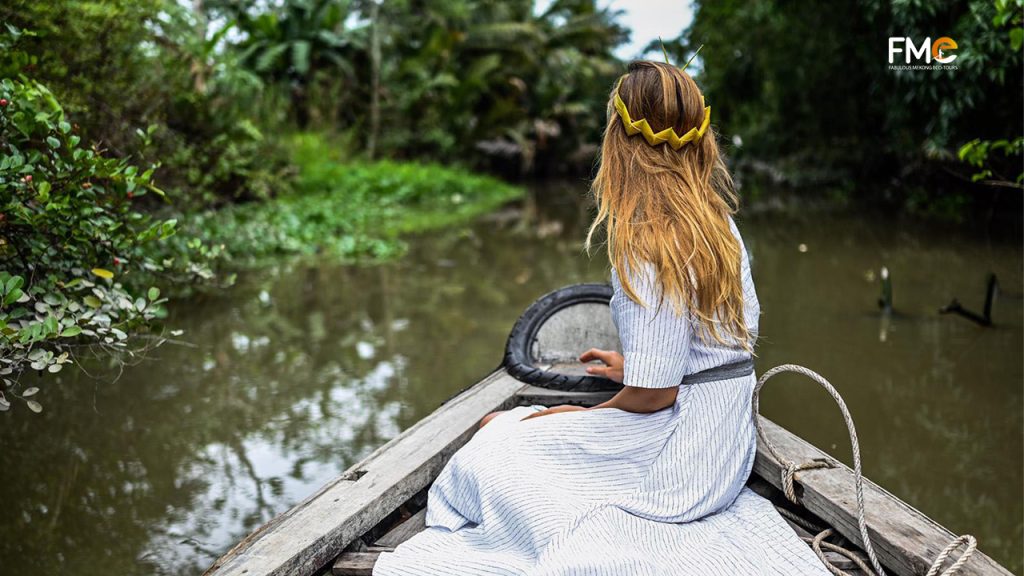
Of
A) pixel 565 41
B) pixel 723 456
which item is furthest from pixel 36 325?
pixel 565 41

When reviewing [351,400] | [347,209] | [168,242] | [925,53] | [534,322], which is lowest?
[351,400]

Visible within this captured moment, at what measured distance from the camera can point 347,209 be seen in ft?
37.3

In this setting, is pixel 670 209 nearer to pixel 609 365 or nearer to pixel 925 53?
pixel 609 365

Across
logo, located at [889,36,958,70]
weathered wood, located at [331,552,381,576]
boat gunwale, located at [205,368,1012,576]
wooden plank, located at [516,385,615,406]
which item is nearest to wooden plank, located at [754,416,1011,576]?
boat gunwale, located at [205,368,1012,576]

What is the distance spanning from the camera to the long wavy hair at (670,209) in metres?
1.90

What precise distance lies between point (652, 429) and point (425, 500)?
740 mm

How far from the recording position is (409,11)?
17250 mm

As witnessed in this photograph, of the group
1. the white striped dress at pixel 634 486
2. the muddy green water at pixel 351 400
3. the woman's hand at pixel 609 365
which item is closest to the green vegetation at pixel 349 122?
the muddy green water at pixel 351 400

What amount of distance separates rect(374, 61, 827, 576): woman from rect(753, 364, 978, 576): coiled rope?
0.10 m

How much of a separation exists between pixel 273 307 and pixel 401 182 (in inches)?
317

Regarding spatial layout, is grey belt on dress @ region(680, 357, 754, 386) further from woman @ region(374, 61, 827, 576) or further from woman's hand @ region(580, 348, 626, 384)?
woman's hand @ region(580, 348, 626, 384)

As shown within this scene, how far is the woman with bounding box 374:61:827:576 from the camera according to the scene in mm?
1845

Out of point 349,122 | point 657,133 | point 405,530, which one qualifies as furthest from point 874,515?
point 349,122

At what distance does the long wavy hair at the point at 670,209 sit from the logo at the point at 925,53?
5.93 meters
